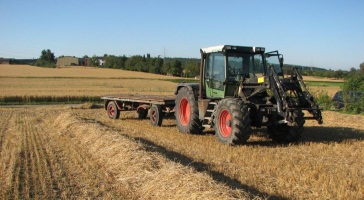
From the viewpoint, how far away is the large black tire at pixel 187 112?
34.0 ft

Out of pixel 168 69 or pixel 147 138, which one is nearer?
pixel 147 138

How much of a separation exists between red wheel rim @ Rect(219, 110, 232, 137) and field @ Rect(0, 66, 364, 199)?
0.37m

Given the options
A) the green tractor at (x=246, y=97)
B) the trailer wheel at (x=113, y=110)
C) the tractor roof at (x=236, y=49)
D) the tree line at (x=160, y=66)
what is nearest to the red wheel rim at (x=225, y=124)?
the green tractor at (x=246, y=97)

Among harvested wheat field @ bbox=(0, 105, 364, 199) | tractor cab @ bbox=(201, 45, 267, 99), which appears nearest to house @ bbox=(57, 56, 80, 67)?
harvested wheat field @ bbox=(0, 105, 364, 199)

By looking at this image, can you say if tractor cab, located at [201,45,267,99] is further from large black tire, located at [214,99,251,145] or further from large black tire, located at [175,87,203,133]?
large black tire, located at [214,99,251,145]

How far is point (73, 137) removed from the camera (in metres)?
10.6

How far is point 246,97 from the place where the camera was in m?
9.16

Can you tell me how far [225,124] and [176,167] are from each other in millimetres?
3536

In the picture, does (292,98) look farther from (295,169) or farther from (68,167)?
(68,167)

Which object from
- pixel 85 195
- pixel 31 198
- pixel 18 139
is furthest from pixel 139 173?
pixel 18 139

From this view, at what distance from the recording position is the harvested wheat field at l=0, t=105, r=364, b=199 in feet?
17.0

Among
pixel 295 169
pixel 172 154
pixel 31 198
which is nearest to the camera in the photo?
pixel 31 198

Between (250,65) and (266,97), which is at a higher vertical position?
(250,65)

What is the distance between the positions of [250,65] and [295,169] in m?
3.98
